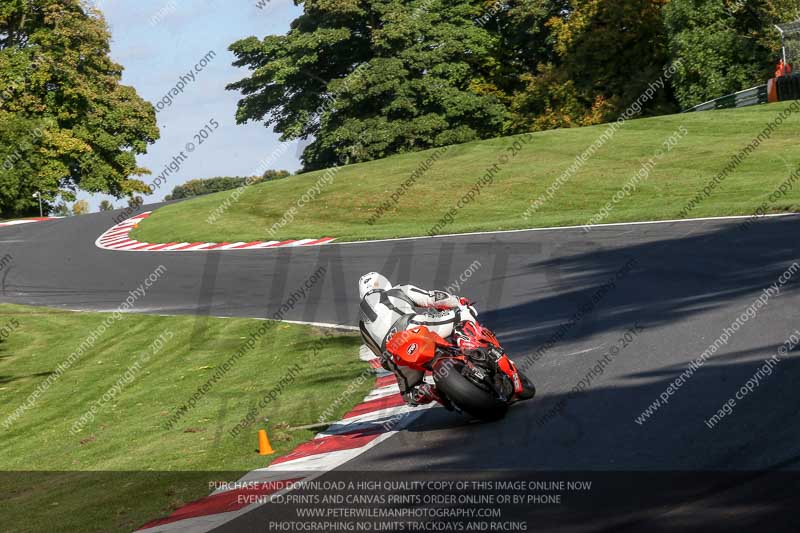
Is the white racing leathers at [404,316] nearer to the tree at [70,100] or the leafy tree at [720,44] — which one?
the leafy tree at [720,44]

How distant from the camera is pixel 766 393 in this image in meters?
7.74

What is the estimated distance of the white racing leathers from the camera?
28.5ft

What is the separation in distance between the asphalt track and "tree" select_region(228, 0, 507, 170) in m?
21.8

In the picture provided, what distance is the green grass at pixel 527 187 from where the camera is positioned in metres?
27.9

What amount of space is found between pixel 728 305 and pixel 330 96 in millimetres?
40869

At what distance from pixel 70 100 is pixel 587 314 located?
47304mm

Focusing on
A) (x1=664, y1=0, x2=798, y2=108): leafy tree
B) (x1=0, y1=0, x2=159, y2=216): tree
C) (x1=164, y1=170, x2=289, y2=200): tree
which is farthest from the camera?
(x1=164, y1=170, x2=289, y2=200): tree

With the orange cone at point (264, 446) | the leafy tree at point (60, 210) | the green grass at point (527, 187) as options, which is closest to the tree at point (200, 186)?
the leafy tree at point (60, 210)

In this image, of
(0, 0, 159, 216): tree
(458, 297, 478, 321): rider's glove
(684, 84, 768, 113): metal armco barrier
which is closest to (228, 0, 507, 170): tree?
(0, 0, 159, 216): tree

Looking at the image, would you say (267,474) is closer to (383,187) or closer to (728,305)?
(728,305)

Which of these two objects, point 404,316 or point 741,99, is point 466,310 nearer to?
→ point 404,316

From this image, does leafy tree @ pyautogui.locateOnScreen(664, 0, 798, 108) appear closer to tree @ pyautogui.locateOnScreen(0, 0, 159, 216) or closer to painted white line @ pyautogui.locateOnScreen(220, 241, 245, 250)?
painted white line @ pyautogui.locateOnScreen(220, 241, 245, 250)

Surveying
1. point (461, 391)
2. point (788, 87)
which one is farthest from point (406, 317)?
point (788, 87)

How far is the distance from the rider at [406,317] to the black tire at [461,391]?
0.24m
